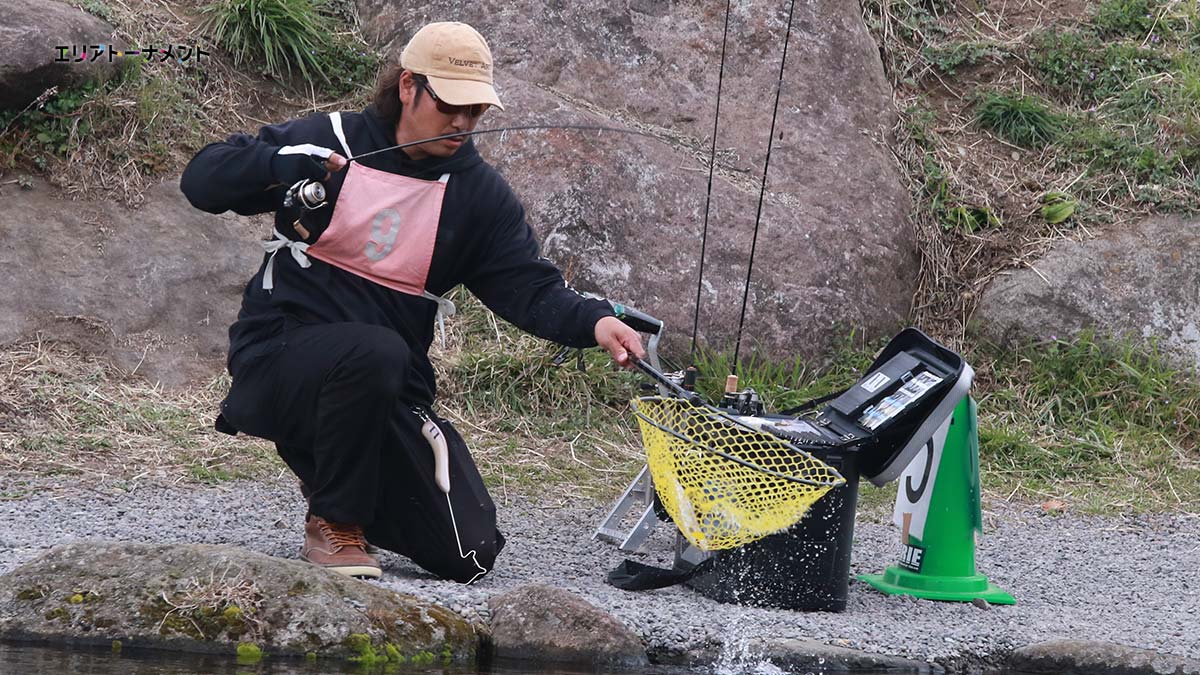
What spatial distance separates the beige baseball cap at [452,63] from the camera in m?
4.02

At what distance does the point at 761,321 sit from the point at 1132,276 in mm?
1983

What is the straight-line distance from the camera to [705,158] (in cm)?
767

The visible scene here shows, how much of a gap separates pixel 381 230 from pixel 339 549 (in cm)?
91

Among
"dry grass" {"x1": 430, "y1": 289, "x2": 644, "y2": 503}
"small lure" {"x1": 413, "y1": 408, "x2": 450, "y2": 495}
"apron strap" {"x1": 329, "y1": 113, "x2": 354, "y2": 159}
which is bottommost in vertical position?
"dry grass" {"x1": 430, "y1": 289, "x2": 644, "y2": 503}

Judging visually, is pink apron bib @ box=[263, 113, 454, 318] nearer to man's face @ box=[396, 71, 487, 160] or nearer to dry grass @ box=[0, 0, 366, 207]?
man's face @ box=[396, 71, 487, 160]

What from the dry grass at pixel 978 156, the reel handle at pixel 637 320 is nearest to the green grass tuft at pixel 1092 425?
the dry grass at pixel 978 156

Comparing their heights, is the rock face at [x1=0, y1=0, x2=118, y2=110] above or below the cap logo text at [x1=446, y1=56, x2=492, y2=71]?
below

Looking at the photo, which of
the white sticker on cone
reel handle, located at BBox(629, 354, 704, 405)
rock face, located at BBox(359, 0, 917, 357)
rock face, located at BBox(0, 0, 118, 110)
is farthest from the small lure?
rock face, located at BBox(0, 0, 118, 110)

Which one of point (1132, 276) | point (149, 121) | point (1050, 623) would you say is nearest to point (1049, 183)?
point (1132, 276)

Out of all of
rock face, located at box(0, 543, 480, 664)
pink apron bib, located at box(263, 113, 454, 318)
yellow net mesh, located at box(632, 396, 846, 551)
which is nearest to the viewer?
rock face, located at box(0, 543, 480, 664)

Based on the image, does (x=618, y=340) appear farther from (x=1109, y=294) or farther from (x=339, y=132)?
(x=1109, y=294)

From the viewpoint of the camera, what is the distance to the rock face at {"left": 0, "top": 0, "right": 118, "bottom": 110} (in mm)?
7023

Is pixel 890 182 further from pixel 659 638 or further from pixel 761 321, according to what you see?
pixel 659 638

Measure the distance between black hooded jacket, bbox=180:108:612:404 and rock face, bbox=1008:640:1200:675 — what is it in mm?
1503
